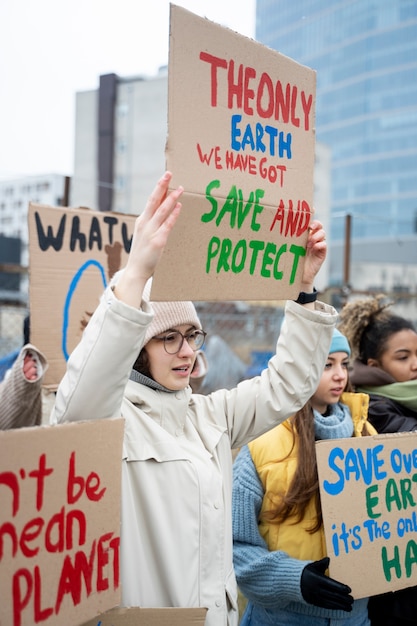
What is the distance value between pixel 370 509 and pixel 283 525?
307mm

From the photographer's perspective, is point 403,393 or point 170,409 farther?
point 403,393

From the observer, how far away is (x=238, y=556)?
2.08 meters

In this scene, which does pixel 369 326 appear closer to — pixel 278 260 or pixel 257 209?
pixel 278 260

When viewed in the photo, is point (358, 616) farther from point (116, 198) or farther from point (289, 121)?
point (116, 198)

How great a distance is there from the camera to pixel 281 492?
2.10 m

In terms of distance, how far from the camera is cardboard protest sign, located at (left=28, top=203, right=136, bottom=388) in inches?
111

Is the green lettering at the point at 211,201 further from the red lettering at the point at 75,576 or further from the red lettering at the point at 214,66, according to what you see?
the red lettering at the point at 75,576

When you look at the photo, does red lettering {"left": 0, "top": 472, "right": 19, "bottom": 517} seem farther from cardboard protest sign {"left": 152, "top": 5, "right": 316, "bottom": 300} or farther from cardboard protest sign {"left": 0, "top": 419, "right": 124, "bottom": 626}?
cardboard protest sign {"left": 152, "top": 5, "right": 316, "bottom": 300}

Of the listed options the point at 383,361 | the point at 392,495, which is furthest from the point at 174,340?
the point at 383,361

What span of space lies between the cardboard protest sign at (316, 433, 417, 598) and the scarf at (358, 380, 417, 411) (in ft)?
2.01

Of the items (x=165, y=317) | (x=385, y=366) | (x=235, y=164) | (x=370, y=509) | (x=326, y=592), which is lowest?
(x=326, y=592)

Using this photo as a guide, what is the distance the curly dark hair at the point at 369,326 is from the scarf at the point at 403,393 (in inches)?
8.6

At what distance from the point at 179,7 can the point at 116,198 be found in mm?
44387

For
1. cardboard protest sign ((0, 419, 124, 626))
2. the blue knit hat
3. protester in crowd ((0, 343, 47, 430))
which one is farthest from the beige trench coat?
protester in crowd ((0, 343, 47, 430))
